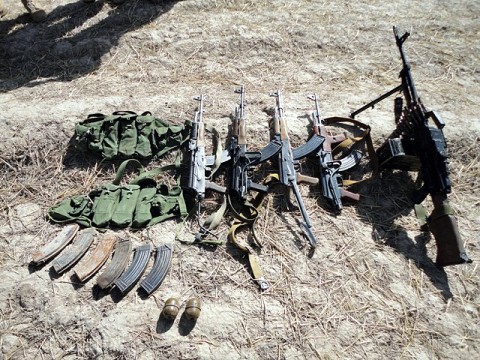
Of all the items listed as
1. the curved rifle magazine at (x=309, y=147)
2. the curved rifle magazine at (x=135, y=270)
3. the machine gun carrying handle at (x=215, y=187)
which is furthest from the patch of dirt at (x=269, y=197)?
the machine gun carrying handle at (x=215, y=187)

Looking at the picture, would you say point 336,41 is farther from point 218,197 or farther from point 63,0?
point 63,0

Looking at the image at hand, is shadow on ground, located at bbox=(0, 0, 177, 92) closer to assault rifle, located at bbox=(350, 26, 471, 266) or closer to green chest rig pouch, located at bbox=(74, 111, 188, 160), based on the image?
green chest rig pouch, located at bbox=(74, 111, 188, 160)

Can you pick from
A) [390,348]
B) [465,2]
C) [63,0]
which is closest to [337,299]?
[390,348]

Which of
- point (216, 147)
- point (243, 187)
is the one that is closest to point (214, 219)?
point (243, 187)

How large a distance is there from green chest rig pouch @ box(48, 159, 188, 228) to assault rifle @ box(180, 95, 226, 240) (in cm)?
22

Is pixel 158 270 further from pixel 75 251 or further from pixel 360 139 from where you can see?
pixel 360 139

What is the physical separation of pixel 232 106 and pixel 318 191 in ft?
7.56

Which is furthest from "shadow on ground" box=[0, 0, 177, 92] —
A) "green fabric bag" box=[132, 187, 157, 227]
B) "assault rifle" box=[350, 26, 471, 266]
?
"assault rifle" box=[350, 26, 471, 266]

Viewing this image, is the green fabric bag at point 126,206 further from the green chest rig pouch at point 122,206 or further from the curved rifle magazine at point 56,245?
the curved rifle magazine at point 56,245

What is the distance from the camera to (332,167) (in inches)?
196

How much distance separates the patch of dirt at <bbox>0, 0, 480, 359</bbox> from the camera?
143 inches

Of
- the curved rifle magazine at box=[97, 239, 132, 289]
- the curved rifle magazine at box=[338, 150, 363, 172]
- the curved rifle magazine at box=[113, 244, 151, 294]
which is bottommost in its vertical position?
the curved rifle magazine at box=[338, 150, 363, 172]

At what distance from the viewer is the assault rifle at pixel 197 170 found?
15.2 ft

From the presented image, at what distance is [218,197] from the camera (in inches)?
193
